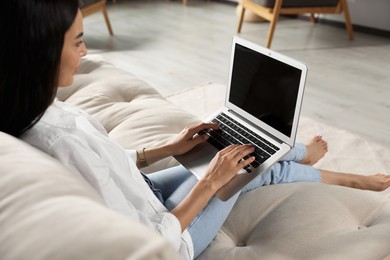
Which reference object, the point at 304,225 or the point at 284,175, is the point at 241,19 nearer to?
the point at 284,175

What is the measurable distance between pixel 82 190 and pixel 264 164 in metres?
0.73

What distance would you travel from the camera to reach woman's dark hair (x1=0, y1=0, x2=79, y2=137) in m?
0.68

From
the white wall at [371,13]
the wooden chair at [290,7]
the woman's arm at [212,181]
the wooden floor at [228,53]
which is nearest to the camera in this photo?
the woman's arm at [212,181]

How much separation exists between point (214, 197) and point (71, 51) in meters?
0.49

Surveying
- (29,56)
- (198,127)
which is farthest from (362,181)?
(29,56)

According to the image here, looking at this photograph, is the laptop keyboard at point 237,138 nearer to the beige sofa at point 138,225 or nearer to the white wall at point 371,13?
the beige sofa at point 138,225

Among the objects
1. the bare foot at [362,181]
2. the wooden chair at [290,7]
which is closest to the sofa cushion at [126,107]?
the bare foot at [362,181]

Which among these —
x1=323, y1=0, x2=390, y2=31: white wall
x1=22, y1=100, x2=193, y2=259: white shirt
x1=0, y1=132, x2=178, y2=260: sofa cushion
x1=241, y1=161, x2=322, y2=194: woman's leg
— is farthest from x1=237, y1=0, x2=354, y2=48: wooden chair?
x1=0, y1=132, x2=178, y2=260: sofa cushion

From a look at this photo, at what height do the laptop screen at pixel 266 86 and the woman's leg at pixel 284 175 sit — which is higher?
the laptop screen at pixel 266 86

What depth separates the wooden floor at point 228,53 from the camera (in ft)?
8.45

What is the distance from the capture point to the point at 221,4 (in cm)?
516

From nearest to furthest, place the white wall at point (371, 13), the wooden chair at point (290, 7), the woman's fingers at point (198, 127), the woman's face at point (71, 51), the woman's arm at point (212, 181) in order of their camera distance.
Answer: the woman's face at point (71, 51) < the woman's arm at point (212, 181) < the woman's fingers at point (198, 127) < the wooden chair at point (290, 7) < the white wall at point (371, 13)

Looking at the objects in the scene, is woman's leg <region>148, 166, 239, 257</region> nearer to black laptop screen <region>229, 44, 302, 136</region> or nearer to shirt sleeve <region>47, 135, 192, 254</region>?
shirt sleeve <region>47, 135, 192, 254</region>

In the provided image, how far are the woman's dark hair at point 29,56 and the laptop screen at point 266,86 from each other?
2.17ft
